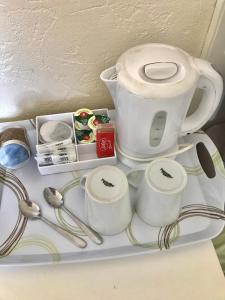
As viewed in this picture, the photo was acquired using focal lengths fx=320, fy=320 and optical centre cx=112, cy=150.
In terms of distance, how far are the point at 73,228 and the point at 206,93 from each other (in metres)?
0.36

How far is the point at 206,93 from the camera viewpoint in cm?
62

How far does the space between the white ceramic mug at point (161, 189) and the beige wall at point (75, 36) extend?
0.26 metres

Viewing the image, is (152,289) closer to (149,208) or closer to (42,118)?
(149,208)

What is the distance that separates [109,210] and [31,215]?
→ 0.18m

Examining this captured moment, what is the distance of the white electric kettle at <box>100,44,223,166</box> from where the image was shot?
526mm

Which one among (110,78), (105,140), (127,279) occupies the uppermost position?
(110,78)

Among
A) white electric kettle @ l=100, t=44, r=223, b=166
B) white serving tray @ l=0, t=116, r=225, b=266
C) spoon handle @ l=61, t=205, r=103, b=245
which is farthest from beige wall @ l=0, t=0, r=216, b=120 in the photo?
spoon handle @ l=61, t=205, r=103, b=245

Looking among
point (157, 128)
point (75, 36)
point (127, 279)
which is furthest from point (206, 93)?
point (127, 279)

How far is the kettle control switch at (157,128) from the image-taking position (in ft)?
1.84

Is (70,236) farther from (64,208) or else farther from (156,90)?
(156,90)

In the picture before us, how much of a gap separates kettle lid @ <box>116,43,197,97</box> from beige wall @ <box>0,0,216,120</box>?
0.27 ft

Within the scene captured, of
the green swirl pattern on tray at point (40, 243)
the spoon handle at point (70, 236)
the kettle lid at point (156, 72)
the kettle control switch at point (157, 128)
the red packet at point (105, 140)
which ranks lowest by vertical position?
the green swirl pattern on tray at point (40, 243)

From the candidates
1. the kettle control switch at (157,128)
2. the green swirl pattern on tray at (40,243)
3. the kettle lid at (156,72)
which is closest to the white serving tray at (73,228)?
the green swirl pattern on tray at (40,243)

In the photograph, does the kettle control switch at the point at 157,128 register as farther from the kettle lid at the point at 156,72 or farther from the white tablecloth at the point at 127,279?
the white tablecloth at the point at 127,279
